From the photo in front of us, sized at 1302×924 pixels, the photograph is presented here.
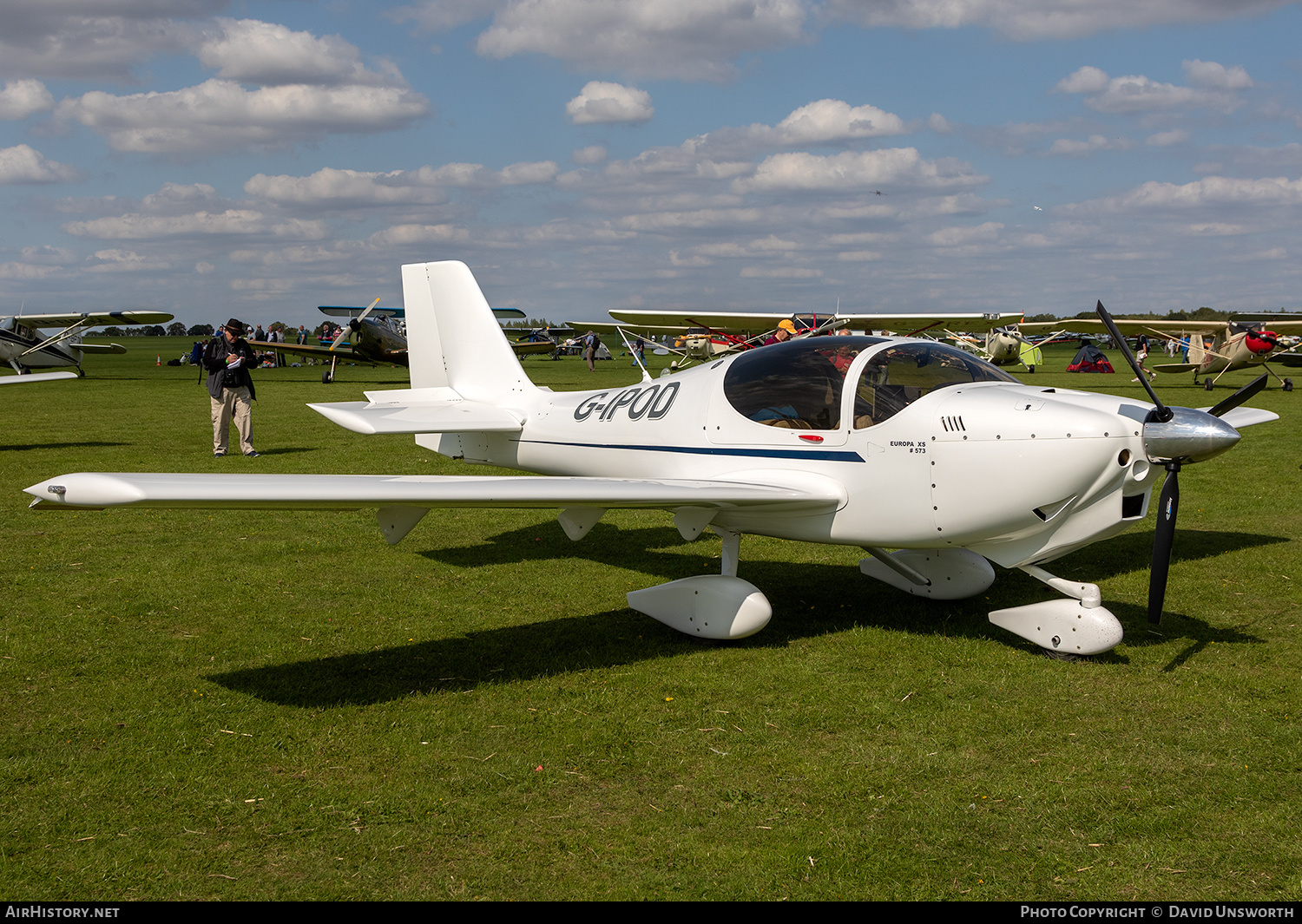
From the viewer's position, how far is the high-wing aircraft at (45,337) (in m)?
31.9

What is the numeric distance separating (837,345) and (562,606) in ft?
9.50

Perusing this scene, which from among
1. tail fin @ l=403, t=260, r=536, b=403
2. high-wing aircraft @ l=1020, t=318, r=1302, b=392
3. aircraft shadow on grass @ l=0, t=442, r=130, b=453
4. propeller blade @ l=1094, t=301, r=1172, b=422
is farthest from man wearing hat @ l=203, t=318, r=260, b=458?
high-wing aircraft @ l=1020, t=318, r=1302, b=392

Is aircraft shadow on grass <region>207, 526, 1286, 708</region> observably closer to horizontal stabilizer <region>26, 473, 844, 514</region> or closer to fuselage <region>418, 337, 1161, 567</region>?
fuselage <region>418, 337, 1161, 567</region>

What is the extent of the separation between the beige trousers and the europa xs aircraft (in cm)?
748

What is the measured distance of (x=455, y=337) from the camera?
9.38 m

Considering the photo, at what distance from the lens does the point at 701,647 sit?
20.9ft

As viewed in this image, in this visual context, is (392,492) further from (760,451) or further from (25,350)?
(25,350)

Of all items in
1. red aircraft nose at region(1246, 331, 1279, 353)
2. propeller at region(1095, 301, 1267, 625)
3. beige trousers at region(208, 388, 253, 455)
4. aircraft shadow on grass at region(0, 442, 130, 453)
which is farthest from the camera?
red aircraft nose at region(1246, 331, 1279, 353)

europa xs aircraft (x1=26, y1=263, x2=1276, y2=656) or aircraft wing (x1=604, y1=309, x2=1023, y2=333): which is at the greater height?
aircraft wing (x1=604, y1=309, x2=1023, y2=333)

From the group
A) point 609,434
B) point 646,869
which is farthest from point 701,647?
point 646,869

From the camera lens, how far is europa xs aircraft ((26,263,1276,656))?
16.7 feet

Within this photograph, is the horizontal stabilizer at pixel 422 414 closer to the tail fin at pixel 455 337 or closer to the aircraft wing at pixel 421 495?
the tail fin at pixel 455 337

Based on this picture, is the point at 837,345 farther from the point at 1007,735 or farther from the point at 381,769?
the point at 381,769

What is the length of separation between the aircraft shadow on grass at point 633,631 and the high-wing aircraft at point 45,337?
2668cm
